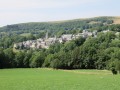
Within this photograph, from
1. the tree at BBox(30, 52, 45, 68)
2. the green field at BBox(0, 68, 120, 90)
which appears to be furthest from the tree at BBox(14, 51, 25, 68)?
the green field at BBox(0, 68, 120, 90)

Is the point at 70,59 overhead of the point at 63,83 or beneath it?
beneath

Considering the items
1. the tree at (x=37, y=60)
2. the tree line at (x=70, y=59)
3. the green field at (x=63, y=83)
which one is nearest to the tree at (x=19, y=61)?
the tree line at (x=70, y=59)

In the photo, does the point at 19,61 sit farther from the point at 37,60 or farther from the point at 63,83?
the point at 63,83

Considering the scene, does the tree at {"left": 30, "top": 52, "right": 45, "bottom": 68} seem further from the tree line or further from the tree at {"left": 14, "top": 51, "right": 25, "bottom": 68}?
the tree at {"left": 14, "top": 51, "right": 25, "bottom": 68}

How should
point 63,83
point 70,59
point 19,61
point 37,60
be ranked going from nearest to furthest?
point 63,83 < point 70,59 < point 37,60 < point 19,61

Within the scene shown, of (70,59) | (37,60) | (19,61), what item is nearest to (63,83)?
(70,59)

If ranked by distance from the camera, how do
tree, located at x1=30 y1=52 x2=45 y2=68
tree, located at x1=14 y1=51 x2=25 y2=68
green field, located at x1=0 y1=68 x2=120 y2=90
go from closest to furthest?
green field, located at x1=0 y1=68 x2=120 y2=90 < tree, located at x1=30 y1=52 x2=45 y2=68 < tree, located at x1=14 y1=51 x2=25 y2=68

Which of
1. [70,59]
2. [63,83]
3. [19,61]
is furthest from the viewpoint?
[19,61]

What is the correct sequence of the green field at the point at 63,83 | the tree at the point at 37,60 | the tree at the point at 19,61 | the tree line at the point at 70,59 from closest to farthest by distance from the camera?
the green field at the point at 63,83 → the tree line at the point at 70,59 → the tree at the point at 37,60 → the tree at the point at 19,61

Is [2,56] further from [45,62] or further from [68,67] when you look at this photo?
[68,67]

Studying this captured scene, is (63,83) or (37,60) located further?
(37,60)

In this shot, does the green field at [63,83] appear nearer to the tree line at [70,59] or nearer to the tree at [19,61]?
the tree line at [70,59]

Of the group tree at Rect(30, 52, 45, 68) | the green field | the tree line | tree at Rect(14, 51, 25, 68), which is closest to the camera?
the green field

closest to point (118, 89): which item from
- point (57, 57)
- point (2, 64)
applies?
point (57, 57)
